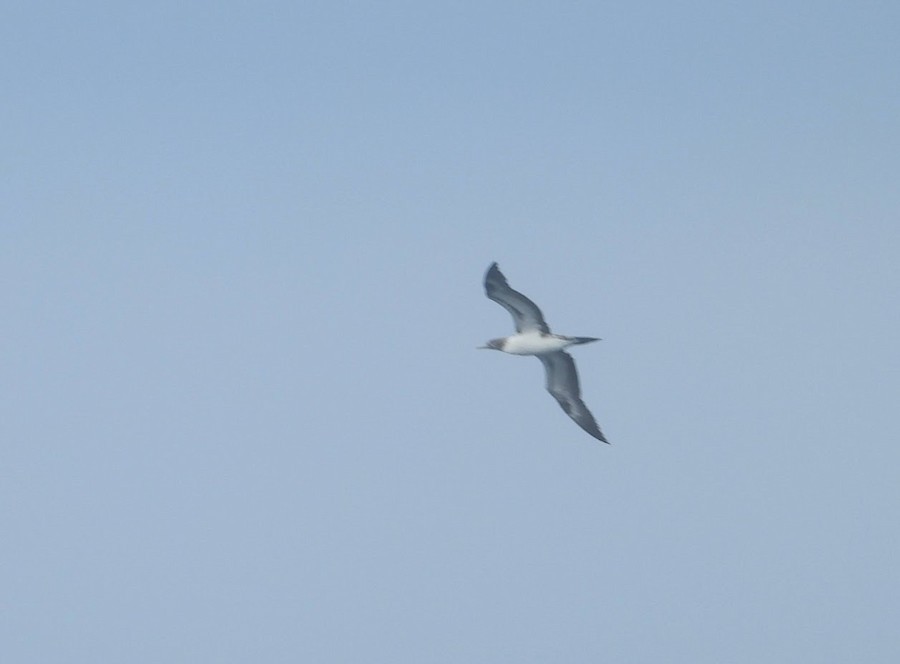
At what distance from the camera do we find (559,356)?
5166 centimetres

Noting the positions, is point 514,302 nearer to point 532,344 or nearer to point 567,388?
point 532,344

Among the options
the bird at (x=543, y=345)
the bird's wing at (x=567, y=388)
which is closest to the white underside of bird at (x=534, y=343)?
the bird at (x=543, y=345)

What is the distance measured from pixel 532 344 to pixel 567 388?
276 centimetres

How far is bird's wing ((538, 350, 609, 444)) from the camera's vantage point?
5166cm

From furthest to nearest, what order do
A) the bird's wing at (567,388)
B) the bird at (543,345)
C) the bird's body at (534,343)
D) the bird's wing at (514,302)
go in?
the bird's wing at (567,388) → the bird's body at (534,343) → the bird at (543,345) → the bird's wing at (514,302)

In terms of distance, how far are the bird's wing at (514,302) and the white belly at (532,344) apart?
0.32 meters

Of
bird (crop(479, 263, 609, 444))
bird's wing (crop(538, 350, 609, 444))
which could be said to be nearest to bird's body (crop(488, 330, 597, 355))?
bird (crop(479, 263, 609, 444))

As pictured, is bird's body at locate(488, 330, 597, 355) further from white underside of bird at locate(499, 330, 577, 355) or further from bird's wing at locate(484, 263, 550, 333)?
bird's wing at locate(484, 263, 550, 333)

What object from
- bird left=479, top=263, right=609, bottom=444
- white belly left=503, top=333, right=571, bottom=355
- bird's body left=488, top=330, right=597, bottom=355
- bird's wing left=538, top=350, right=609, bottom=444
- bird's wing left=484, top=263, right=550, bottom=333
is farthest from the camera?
bird's wing left=538, top=350, right=609, bottom=444

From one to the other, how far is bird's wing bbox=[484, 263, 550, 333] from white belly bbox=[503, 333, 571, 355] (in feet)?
1.06

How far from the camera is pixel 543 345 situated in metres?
51.0

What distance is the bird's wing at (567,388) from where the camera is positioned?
51656 millimetres

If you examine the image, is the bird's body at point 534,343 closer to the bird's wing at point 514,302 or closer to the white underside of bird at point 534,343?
the white underside of bird at point 534,343

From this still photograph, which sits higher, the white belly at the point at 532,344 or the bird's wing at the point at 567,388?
the white belly at the point at 532,344
